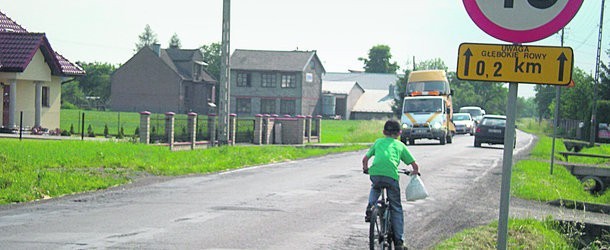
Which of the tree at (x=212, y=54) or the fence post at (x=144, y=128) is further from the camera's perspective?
the tree at (x=212, y=54)

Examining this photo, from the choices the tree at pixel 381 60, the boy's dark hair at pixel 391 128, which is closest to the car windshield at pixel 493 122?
the boy's dark hair at pixel 391 128

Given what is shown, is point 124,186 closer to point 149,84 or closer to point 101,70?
point 149,84

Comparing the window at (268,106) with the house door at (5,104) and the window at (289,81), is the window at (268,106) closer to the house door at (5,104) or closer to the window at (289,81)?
the window at (289,81)

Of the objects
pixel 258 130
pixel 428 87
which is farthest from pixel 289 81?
pixel 258 130

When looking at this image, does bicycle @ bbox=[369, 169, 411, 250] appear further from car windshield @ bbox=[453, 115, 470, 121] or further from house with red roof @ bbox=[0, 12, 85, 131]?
car windshield @ bbox=[453, 115, 470, 121]

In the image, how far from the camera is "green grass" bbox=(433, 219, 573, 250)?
9211 mm

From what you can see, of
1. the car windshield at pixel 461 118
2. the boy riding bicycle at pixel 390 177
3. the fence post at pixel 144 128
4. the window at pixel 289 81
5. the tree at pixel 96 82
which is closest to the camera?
the boy riding bicycle at pixel 390 177

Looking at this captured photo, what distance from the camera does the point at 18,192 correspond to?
13.4 meters

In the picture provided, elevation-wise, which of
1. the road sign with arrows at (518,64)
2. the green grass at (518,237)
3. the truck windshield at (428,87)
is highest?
the truck windshield at (428,87)

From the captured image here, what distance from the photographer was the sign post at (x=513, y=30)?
15.0ft

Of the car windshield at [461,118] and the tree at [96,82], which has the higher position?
the tree at [96,82]

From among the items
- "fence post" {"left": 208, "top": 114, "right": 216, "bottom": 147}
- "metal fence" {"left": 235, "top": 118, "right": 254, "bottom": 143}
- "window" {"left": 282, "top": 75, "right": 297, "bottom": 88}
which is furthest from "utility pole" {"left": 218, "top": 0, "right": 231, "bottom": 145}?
"window" {"left": 282, "top": 75, "right": 297, "bottom": 88}

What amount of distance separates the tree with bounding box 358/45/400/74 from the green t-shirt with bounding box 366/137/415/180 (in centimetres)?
15615

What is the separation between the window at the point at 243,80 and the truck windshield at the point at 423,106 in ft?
159
